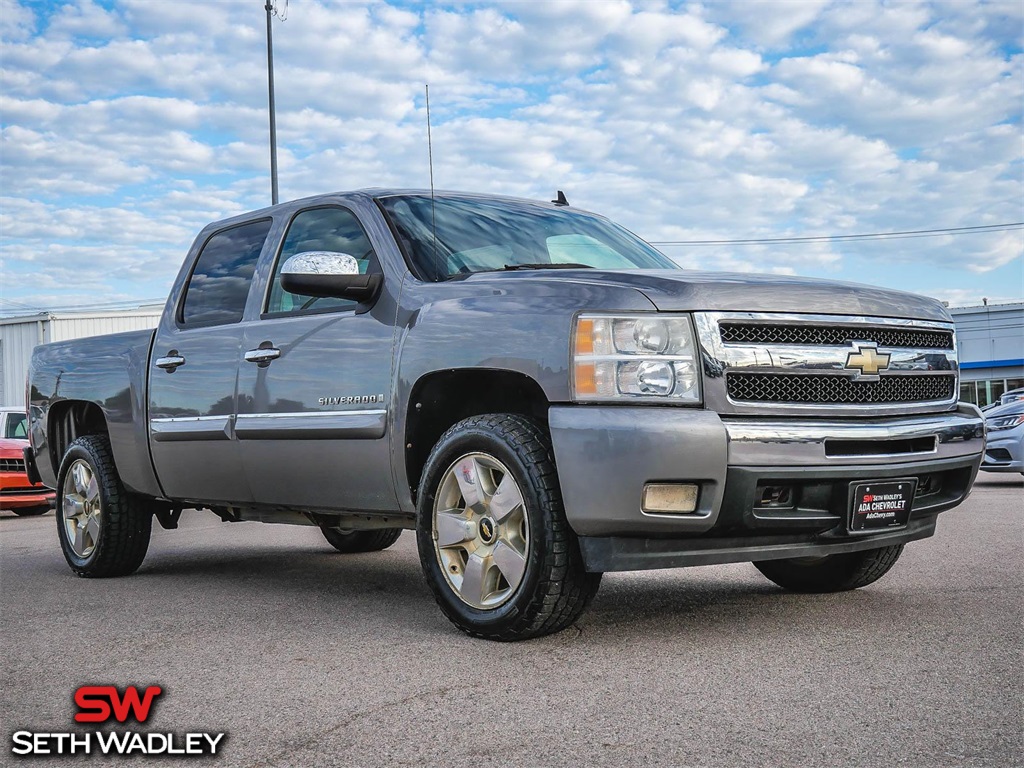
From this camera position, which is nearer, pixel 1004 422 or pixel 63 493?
pixel 63 493

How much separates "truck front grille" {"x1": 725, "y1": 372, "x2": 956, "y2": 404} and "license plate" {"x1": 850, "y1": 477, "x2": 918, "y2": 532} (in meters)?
0.33

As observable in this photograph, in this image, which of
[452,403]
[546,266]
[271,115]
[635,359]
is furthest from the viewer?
[271,115]

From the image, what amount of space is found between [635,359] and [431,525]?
1128mm

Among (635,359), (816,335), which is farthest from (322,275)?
(816,335)

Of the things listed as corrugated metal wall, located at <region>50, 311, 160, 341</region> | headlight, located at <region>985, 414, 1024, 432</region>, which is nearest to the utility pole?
corrugated metal wall, located at <region>50, 311, 160, 341</region>

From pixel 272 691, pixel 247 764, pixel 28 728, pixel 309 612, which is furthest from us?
pixel 309 612

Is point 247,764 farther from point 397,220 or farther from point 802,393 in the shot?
point 397,220

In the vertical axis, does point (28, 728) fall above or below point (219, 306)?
below

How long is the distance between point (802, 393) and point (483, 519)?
1.28m

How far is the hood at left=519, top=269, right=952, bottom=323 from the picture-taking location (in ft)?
14.1

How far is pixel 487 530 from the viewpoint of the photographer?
4.58 meters

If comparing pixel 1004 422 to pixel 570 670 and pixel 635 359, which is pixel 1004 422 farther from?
pixel 570 670

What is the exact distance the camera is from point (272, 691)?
3895mm

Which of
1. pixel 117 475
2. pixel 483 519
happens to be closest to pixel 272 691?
pixel 483 519
